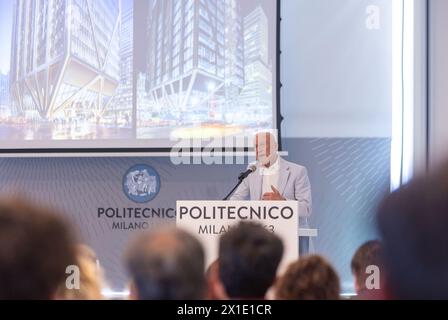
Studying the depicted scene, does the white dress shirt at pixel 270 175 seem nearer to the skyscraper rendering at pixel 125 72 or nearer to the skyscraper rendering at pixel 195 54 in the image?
the skyscraper rendering at pixel 195 54

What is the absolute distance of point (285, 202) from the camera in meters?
3.41

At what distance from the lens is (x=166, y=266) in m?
1.03

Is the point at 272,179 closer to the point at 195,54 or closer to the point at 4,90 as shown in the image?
the point at 195,54

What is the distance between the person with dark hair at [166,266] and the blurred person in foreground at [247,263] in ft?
0.62

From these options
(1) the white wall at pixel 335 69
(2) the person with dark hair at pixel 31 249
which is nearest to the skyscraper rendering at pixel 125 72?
(1) the white wall at pixel 335 69

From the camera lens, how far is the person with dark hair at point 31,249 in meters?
0.85

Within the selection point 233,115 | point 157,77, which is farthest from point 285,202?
point 157,77

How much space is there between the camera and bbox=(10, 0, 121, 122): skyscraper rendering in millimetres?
5395

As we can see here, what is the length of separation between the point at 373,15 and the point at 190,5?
4.99ft

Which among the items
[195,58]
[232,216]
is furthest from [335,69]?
[232,216]

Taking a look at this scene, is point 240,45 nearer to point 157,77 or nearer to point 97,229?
point 157,77

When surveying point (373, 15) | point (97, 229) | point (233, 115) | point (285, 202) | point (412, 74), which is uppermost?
point (373, 15)

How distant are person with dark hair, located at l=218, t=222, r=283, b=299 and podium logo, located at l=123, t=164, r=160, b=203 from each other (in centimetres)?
419

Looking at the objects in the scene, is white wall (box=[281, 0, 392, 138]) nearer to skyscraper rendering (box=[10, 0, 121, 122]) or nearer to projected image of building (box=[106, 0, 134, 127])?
projected image of building (box=[106, 0, 134, 127])
